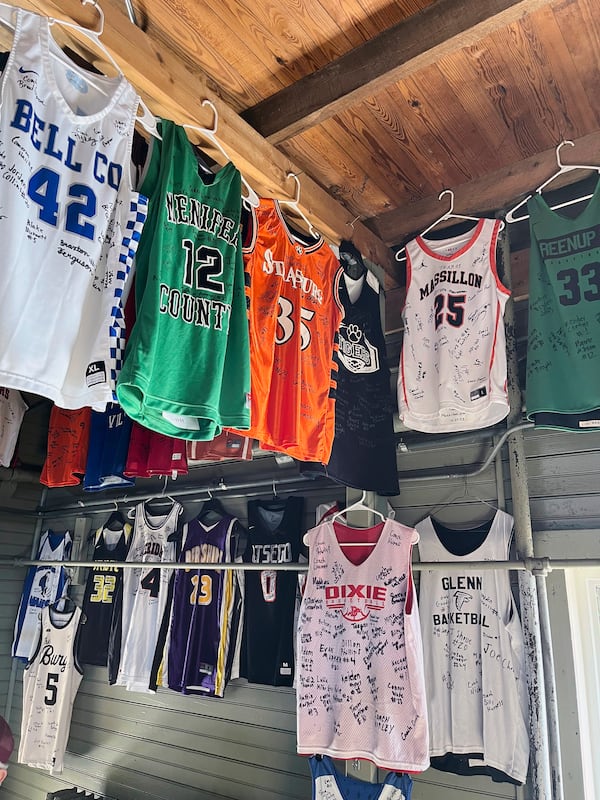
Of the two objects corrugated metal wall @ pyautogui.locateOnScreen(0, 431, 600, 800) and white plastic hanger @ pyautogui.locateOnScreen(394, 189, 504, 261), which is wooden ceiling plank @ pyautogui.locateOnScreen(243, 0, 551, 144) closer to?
white plastic hanger @ pyautogui.locateOnScreen(394, 189, 504, 261)

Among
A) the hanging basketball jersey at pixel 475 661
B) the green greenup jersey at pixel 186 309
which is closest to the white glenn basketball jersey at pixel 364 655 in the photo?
the hanging basketball jersey at pixel 475 661

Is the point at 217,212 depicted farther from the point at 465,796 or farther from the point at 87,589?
the point at 87,589

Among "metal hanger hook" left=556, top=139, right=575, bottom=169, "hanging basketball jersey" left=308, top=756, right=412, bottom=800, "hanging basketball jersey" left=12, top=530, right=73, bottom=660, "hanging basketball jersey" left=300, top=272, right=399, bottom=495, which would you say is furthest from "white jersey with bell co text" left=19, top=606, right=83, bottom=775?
"metal hanger hook" left=556, top=139, right=575, bottom=169

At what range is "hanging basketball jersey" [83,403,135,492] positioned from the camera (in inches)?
109

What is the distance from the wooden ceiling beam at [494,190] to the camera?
7.34ft

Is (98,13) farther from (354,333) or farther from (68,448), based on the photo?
(68,448)

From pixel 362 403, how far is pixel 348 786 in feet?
4.78

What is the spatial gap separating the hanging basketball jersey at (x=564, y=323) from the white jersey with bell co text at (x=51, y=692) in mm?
3374

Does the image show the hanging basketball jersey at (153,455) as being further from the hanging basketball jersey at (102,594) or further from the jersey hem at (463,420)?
the hanging basketball jersey at (102,594)

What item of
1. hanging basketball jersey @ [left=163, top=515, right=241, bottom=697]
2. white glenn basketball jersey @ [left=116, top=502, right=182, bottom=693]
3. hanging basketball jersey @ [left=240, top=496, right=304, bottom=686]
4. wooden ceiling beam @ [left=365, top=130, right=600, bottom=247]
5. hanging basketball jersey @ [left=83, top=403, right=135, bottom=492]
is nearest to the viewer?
wooden ceiling beam @ [left=365, top=130, right=600, bottom=247]

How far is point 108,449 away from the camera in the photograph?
2.84 meters

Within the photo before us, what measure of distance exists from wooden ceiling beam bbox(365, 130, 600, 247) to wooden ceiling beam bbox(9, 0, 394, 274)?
0.42 m

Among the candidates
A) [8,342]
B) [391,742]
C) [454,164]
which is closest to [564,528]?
[391,742]

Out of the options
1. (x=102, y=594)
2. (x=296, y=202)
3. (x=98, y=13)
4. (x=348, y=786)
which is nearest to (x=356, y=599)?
(x=348, y=786)
